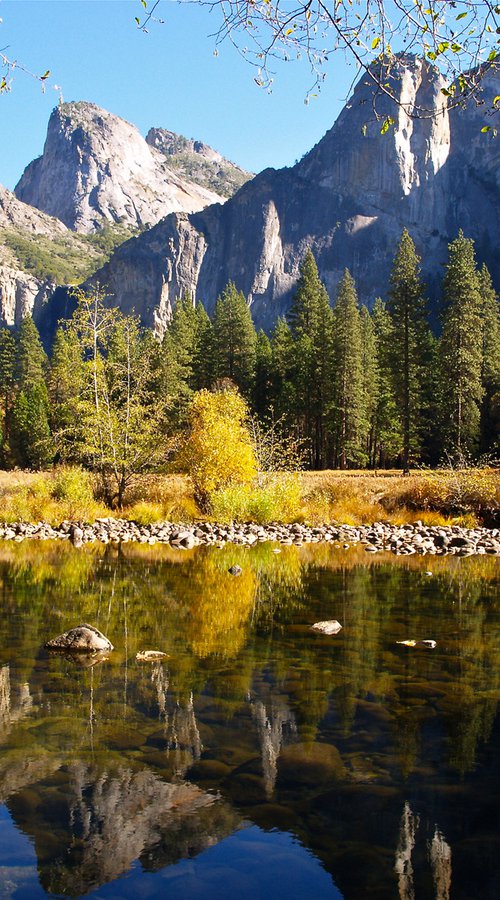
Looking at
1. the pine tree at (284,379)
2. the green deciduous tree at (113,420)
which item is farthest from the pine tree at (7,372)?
the green deciduous tree at (113,420)

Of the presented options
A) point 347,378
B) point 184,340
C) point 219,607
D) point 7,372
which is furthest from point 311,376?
point 219,607

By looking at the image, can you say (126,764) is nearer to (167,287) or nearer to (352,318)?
(352,318)

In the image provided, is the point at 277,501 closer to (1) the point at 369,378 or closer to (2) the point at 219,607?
(2) the point at 219,607

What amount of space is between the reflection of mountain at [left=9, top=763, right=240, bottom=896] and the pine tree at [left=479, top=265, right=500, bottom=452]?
4609 centimetres

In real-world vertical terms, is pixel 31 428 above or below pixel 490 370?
below

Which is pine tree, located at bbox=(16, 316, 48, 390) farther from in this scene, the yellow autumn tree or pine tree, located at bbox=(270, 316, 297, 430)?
the yellow autumn tree

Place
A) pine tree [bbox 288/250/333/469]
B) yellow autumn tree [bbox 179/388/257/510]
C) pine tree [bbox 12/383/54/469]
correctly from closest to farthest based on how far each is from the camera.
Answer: yellow autumn tree [bbox 179/388/257/510], pine tree [bbox 288/250/333/469], pine tree [bbox 12/383/54/469]

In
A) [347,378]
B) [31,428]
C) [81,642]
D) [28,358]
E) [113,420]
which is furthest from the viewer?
[28,358]

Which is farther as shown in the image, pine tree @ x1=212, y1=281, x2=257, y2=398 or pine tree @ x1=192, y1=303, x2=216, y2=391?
pine tree @ x1=192, y1=303, x2=216, y2=391

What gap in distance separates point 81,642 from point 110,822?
153 inches

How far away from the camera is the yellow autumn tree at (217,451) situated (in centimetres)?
2291

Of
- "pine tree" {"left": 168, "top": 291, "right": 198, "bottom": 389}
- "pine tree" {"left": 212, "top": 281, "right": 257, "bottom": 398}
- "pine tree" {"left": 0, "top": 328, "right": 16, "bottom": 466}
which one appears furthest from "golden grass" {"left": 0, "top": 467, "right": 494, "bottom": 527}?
"pine tree" {"left": 0, "top": 328, "right": 16, "bottom": 466}

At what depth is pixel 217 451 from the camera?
896 inches

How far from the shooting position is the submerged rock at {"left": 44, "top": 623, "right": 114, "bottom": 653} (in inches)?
313
